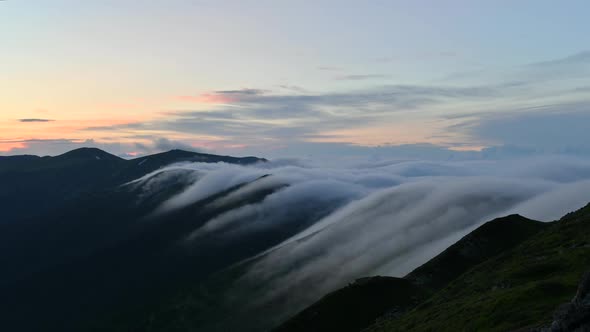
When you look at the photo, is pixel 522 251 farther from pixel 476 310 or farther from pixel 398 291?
pixel 476 310

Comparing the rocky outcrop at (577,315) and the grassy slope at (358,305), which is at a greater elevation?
the rocky outcrop at (577,315)

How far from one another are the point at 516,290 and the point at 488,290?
2026 centimetres

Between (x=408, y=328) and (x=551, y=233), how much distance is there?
67428mm

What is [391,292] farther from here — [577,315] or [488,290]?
[577,315]

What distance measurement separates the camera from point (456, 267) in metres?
154

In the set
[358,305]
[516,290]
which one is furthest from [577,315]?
[358,305]

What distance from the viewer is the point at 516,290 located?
246 ft

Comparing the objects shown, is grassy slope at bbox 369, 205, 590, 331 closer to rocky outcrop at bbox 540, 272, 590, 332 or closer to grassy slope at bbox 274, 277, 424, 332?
grassy slope at bbox 274, 277, 424, 332

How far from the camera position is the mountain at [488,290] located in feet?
216

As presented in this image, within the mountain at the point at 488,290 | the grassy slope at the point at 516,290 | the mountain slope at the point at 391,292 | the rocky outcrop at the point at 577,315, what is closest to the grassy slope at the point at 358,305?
the mountain slope at the point at 391,292

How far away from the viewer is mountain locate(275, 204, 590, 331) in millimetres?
65812

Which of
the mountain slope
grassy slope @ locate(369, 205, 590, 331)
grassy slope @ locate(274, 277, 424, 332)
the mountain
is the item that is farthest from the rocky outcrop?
grassy slope @ locate(274, 277, 424, 332)

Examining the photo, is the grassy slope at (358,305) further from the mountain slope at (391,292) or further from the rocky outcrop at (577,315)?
the rocky outcrop at (577,315)

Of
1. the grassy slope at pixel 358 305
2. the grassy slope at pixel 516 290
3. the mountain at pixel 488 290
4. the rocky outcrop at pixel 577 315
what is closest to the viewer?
the rocky outcrop at pixel 577 315
